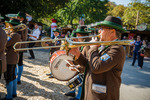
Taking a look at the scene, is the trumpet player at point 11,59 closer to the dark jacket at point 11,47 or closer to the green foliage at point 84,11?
the dark jacket at point 11,47

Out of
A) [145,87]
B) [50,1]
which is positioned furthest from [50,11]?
[145,87]

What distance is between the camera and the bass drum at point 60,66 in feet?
9.35

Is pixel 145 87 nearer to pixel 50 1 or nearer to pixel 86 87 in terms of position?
pixel 86 87

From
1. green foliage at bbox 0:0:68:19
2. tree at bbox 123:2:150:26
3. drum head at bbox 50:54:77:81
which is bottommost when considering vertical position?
drum head at bbox 50:54:77:81

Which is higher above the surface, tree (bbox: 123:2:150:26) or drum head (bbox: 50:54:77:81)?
tree (bbox: 123:2:150:26)

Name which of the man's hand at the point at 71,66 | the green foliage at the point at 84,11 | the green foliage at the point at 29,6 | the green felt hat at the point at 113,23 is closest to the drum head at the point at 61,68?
the man's hand at the point at 71,66

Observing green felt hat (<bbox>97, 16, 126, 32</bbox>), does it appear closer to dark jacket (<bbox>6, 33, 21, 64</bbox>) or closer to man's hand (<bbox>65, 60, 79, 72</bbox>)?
man's hand (<bbox>65, 60, 79, 72</bbox>)

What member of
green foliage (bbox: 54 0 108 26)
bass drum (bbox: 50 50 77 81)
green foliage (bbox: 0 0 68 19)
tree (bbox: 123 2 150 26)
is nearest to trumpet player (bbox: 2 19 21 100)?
bass drum (bbox: 50 50 77 81)

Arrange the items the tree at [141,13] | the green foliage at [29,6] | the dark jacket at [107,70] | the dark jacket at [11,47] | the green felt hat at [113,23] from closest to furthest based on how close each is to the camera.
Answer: the dark jacket at [107,70] → the green felt hat at [113,23] → the dark jacket at [11,47] → the green foliage at [29,6] → the tree at [141,13]

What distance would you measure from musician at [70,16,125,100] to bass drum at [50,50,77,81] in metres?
1.07

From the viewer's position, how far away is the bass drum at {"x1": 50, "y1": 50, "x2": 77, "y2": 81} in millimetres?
2850

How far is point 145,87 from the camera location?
5.14 metres

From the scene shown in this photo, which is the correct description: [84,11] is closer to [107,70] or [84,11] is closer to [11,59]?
[11,59]

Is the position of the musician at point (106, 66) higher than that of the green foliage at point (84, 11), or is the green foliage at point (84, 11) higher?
the green foliage at point (84, 11)
